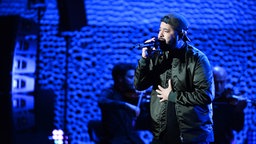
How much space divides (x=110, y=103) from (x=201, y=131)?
1.60 m

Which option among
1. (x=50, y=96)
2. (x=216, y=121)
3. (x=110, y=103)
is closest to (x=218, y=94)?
(x=216, y=121)

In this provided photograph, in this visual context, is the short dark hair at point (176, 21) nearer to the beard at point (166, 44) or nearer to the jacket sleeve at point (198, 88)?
the beard at point (166, 44)

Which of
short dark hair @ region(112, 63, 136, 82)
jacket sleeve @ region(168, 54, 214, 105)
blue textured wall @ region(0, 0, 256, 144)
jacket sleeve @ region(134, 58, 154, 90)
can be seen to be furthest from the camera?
blue textured wall @ region(0, 0, 256, 144)

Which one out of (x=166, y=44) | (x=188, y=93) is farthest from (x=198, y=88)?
(x=166, y=44)

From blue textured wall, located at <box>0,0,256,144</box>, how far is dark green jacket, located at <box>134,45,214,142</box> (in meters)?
2.29

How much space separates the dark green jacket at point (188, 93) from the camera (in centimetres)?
211

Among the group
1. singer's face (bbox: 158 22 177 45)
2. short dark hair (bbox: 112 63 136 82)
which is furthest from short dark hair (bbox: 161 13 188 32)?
short dark hair (bbox: 112 63 136 82)

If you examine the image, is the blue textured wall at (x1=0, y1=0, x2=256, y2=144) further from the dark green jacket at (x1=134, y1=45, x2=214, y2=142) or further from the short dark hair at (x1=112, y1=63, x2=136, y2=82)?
the dark green jacket at (x1=134, y1=45, x2=214, y2=142)

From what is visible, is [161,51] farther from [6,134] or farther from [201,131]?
[6,134]

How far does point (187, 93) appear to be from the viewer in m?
2.13

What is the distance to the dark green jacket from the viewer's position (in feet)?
6.91

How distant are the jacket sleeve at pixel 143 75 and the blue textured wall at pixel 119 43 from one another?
2179mm

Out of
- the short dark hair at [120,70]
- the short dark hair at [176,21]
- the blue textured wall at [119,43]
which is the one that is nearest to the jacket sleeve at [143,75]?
the short dark hair at [176,21]

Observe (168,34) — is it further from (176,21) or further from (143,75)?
(143,75)
